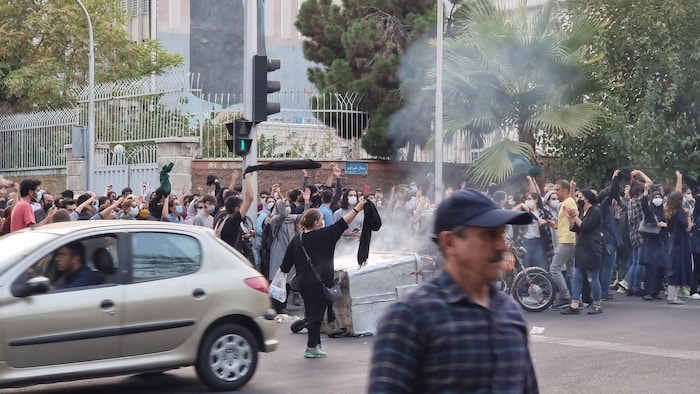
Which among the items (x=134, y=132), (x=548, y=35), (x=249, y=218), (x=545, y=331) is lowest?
(x=545, y=331)

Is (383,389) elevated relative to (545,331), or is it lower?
elevated

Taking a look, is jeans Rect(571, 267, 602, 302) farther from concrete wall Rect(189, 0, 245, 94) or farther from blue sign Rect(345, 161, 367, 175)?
concrete wall Rect(189, 0, 245, 94)

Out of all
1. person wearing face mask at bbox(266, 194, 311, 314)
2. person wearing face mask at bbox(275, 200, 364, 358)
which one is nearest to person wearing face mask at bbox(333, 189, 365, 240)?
person wearing face mask at bbox(266, 194, 311, 314)

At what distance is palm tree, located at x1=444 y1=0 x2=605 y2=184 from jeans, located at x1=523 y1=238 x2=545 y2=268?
21.8ft

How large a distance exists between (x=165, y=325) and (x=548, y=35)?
1588cm

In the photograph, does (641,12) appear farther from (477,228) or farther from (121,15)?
(477,228)

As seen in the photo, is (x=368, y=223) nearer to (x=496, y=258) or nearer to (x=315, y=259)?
(x=315, y=259)

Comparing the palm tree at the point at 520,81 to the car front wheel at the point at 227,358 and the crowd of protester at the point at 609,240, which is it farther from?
the car front wheel at the point at 227,358

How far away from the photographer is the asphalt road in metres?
9.11

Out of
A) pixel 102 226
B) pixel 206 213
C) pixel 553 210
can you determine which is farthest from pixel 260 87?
pixel 102 226

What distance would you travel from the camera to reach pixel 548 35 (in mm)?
22656

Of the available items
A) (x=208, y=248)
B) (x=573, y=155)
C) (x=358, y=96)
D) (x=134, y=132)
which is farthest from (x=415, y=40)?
(x=208, y=248)

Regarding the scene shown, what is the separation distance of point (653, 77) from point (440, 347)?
20988 mm

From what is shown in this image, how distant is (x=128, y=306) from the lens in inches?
325
